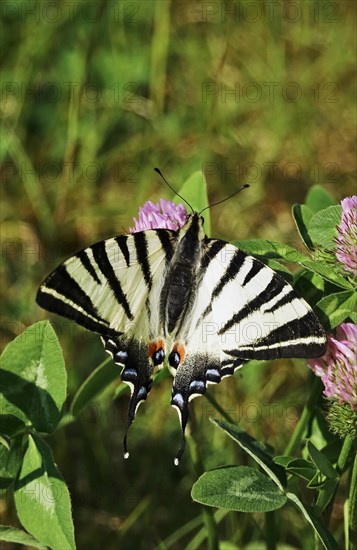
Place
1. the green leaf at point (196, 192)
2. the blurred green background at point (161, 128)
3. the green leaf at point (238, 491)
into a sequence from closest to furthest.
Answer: the green leaf at point (238, 491), the green leaf at point (196, 192), the blurred green background at point (161, 128)

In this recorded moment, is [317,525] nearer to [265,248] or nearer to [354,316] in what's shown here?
[354,316]

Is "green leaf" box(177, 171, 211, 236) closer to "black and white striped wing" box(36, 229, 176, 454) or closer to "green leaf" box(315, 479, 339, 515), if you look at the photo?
"black and white striped wing" box(36, 229, 176, 454)

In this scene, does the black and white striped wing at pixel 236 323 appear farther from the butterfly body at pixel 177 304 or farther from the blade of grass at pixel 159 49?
the blade of grass at pixel 159 49

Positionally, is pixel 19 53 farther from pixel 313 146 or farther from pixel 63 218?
pixel 313 146

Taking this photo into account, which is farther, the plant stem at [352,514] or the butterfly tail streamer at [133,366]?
the butterfly tail streamer at [133,366]

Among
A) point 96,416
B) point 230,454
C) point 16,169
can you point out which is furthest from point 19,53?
point 230,454

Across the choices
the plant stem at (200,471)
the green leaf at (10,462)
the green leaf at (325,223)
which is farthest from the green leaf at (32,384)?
the green leaf at (325,223)

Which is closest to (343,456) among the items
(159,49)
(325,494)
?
(325,494)
